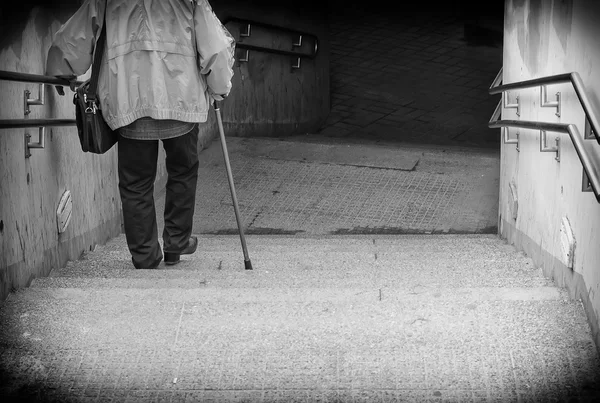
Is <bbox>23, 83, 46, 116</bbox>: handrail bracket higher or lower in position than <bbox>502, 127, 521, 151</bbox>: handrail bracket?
higher

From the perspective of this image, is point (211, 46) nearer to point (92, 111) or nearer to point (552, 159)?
point (92, 111)

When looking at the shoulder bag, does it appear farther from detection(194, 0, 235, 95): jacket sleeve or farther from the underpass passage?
the underpass passage

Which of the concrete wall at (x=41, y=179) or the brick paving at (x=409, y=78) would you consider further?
the brick paving at (x=409, y=78)

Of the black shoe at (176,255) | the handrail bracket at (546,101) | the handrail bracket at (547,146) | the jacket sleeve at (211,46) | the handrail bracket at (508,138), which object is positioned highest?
the jacket sleeve at (211,46)

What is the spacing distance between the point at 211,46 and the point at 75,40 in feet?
2.01

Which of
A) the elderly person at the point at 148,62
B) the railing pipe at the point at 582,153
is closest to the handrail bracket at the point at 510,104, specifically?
the railing pipe at the point at 582,153

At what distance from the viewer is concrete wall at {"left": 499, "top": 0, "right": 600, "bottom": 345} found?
11.0ft

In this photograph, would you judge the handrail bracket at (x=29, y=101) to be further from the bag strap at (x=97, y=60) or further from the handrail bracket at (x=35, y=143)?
the bag strap at (x=97, y=60)

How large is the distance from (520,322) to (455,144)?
686 cm

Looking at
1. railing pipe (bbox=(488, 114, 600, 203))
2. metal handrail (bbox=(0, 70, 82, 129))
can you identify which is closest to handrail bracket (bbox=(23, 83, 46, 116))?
metal handrail (bbox=(0, 70, 82, 129))

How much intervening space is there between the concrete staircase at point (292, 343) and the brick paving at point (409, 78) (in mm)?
6606

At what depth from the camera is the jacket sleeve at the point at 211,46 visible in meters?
4.17

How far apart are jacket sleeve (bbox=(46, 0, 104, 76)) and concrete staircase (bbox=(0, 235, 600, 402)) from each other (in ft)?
3.53

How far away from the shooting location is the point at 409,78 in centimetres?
1173
